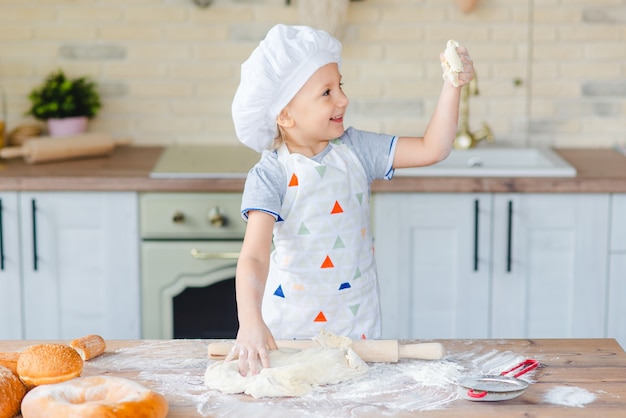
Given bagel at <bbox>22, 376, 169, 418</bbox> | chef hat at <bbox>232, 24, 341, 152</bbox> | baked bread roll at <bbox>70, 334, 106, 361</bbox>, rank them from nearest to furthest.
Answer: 1. bagel at <bbox>22, 376, 169, 418</bbox>
2. baked bread roll at <bbox>70, 334, 106, 361</bbox>
3. chef hat at <bbox>232, 24, 341, 152</bbox>

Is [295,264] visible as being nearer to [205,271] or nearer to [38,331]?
[205,271]

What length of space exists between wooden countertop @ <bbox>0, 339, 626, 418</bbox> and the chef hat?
1.73ft

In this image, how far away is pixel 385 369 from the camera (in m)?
1.83

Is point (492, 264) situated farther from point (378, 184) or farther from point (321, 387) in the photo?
point (321, 387)

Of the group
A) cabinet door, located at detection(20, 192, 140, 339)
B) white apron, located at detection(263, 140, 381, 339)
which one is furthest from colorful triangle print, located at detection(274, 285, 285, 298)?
cabinet door, located at detection(20, 192, 140, 339)

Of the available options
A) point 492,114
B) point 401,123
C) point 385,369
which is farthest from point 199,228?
point 385,369

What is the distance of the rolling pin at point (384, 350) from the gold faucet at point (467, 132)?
186cm

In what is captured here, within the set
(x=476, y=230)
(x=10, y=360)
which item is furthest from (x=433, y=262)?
(x=10, y=360)

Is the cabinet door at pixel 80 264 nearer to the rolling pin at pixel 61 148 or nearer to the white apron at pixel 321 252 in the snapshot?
the rolling pin at pixel 61 148

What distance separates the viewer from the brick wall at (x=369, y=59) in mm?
3709

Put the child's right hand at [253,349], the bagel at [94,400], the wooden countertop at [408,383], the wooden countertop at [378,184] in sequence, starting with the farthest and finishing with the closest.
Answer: the wooden countertop at [378,184]
the child's right hand at [253,349]
the wooden countertop at [408,383]
the bagel at [94,400]

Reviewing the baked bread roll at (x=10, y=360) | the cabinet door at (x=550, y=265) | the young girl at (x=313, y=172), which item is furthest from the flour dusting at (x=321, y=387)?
the cabinet door at (x=550, y=265)

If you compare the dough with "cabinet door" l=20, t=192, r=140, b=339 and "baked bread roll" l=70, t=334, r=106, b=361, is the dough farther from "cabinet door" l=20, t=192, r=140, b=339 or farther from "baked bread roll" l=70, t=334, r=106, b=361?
"cabinet door" l=20, t=192, r=140, b=339

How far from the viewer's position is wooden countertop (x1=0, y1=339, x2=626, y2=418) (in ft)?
5.42
